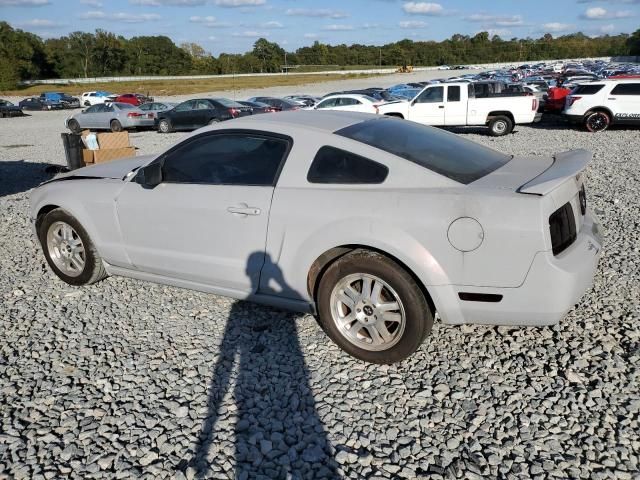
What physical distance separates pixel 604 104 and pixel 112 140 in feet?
44.5

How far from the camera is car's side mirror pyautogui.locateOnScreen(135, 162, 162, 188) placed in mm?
3818

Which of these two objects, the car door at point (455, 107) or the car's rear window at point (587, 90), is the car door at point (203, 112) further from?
the car's rear window at point (587, 90)

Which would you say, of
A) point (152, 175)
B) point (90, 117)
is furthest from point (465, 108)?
point (90, 117)

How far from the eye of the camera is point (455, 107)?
15820mm

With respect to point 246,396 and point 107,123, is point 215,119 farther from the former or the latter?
point 246,396

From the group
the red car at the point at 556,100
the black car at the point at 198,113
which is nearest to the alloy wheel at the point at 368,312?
the black car at the point at 198,113

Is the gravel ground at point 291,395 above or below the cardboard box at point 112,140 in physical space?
below

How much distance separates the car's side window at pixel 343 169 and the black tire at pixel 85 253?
7.32 ft

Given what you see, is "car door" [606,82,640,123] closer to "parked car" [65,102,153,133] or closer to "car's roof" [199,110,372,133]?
"car's roof" [199,110,372,133]

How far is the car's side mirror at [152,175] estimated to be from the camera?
12.5ft

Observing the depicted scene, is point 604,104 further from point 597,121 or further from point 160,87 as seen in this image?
point 160,87

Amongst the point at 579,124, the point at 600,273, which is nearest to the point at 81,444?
the point at 600,273

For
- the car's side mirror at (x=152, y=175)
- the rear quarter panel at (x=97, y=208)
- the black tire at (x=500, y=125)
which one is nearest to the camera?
the car's side mirror at (x=152, y=175)

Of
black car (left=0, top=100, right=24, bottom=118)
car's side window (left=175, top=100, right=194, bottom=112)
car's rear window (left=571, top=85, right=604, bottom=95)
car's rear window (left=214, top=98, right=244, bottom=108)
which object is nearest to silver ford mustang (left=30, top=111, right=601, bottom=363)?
car's rear window (left=571, top=85, right=604, bottom=95)
